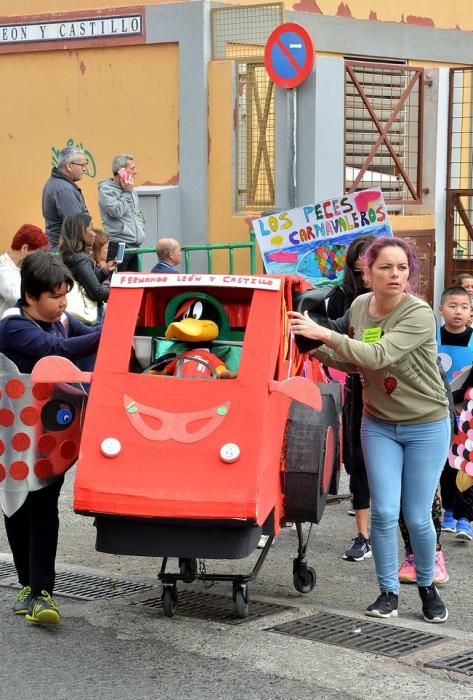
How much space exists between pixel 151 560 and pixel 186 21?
9.22m

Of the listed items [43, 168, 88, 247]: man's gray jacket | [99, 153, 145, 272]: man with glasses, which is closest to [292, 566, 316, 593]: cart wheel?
[43, 168, 88, 247]: man's gray jacket

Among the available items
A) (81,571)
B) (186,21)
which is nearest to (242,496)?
(81,571)

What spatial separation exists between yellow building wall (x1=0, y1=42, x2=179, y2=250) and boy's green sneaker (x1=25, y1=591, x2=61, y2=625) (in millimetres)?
10102

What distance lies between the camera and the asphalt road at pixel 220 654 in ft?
16.3

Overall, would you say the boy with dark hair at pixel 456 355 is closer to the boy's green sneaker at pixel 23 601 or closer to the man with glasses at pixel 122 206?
the boy's green sneaker at pixel 23 601

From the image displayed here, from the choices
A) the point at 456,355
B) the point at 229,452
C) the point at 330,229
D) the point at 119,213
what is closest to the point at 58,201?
the point at 119,213

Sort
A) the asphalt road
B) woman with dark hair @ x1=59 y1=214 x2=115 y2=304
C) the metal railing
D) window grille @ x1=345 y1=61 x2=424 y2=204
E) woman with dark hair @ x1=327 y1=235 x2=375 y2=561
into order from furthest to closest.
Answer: window grille @ x1=345 y1=61 x2=424 y2=204 → the metal railing → woman with dark hair @ x1=59 y1=214 x2=115 y2=304 → woman with dark hair @ x1=327 y1=235 x2=375 y2=561 → the asphalt road

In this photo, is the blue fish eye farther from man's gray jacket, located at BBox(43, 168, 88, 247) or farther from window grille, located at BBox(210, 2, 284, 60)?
window grille, located at BBox(210, 2, 284, 60)

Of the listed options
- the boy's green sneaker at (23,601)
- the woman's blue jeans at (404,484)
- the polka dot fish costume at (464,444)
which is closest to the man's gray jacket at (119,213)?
the polka dot fish costume at (464,444)

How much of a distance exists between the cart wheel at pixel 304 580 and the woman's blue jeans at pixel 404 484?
508mm

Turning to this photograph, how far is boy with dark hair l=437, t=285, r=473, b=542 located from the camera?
7.56 meters

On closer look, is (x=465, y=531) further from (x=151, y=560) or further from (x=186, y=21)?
(x=186, y=21)

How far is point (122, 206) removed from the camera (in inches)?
503

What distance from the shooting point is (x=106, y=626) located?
19.1 feet
